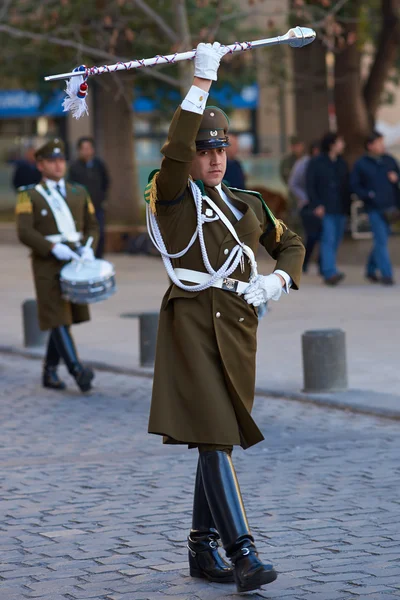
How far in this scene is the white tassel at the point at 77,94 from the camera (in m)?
4.84

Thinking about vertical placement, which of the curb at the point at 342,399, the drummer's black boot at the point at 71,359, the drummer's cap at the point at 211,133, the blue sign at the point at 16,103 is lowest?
the curb at the point at 342,399

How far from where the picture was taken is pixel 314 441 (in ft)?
26.4

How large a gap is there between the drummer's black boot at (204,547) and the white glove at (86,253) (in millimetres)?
4887

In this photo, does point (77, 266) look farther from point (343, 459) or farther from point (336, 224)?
point (336, 224)

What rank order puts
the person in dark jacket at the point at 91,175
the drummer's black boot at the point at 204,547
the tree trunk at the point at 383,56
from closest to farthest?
the drummer's black boot at the point at 204,547 < the person in dark jacket at the point at 91,175 < the tree trunk at the point at 383,56

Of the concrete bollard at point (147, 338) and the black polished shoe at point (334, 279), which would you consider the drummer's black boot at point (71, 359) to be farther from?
the black polished shoe at point (334, 279)

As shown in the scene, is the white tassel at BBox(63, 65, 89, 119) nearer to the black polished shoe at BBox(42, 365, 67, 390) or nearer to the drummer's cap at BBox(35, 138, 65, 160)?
the drummer's cap at BBox(35, 138, 65, 160)

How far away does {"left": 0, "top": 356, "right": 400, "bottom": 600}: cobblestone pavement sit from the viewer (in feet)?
16.8

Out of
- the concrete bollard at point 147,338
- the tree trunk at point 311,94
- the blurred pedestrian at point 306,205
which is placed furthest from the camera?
the tree trunk at point 311,94

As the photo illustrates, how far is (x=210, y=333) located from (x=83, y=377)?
16.3ft

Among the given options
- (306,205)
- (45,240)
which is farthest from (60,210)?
(306,205)

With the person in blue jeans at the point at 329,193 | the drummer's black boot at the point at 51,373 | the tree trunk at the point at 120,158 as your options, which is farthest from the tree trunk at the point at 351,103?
the drummer's black boot at the point at 51,373

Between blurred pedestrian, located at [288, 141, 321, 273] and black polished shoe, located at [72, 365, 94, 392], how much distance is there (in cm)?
753

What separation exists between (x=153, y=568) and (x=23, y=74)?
2543 cm
